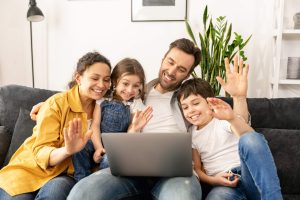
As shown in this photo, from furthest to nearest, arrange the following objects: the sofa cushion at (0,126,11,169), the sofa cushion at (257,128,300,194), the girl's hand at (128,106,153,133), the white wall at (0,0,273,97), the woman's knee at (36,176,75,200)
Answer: the white wall at (0,0,273,97)
the sofa cushion at (0,126,11,169)
the sofa cushion at (257,128,300,194)
the girl's hand at (128,106,153,133)
the woman's knee at (36,176,75,200)

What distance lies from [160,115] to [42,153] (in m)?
0.59

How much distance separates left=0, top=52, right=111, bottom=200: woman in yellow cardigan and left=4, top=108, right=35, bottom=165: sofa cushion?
0.21 m

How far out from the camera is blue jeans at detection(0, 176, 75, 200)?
125 centimetres

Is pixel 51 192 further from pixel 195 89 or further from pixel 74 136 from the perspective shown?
pixel 195 89

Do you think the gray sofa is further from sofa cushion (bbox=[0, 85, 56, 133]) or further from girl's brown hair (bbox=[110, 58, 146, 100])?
girl's brown hair (bbox=[110, 58, 146, 100])

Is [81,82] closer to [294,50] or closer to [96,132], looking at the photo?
[96,132]

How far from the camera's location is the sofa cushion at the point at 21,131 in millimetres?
1658

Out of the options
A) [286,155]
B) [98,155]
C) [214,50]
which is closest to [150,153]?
[98,155]

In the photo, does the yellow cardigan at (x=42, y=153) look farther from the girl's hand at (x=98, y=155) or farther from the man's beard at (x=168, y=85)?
the man's beard at (x=168, y=85)

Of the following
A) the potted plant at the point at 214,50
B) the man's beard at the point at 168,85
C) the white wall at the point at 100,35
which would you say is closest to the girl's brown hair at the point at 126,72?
the man's beard at the point at 168,85

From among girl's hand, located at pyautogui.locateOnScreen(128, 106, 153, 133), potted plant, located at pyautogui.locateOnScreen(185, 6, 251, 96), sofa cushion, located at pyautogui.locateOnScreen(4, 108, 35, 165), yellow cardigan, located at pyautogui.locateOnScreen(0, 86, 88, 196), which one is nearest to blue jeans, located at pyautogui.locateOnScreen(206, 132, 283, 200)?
girl's hand, located at pyautogui.locateOnScreen(128, 106, 153, 133)

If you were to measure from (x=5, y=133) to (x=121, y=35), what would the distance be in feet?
4.64

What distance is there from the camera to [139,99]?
165cm

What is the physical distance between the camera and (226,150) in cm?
144
